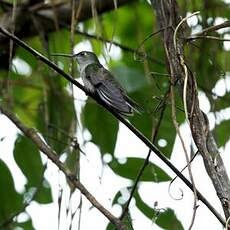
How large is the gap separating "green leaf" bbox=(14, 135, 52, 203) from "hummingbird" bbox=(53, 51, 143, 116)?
1.26 ft

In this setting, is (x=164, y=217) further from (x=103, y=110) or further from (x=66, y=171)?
(x=103, y=110)

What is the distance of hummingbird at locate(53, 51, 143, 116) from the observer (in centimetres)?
223

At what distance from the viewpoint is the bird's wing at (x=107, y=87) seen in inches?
87.6

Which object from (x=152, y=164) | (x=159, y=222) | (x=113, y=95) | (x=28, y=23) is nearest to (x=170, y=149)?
(x=152, y=164)

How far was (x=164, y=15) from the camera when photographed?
210 cm

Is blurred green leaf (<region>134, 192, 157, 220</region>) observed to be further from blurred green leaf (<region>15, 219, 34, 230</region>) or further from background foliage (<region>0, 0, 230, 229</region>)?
blurred green leaf (<region>15, 219, 34, 230</region>)

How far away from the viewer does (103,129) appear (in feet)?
9.52

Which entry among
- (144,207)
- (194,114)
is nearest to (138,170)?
(144,207)

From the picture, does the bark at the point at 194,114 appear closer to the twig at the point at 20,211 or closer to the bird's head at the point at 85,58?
the bird's head at the point at 85,58

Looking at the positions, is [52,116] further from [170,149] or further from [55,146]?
[170,149]

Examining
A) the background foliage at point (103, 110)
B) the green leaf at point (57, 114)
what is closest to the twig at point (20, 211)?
the background foliage at point (103, 110)

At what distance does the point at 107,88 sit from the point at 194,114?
1.93ft

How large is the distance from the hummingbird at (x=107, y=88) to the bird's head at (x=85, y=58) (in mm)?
79

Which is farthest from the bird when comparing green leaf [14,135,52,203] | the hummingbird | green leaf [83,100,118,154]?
green leaf [14,135,52,203]
